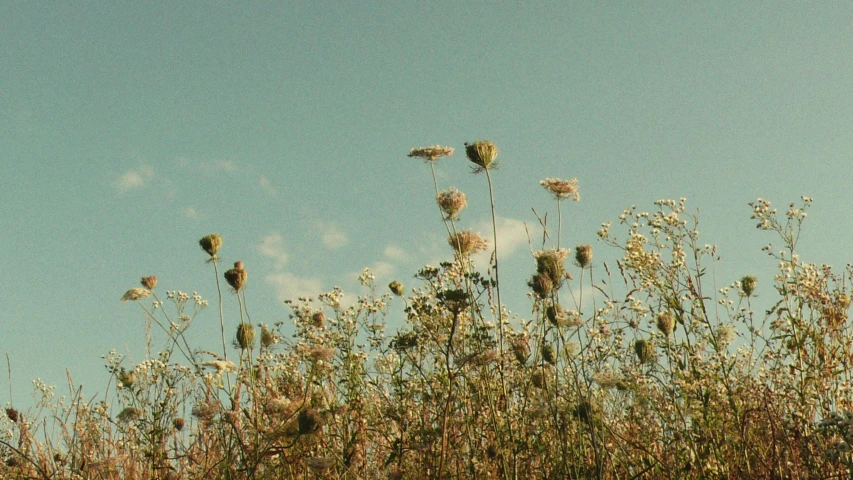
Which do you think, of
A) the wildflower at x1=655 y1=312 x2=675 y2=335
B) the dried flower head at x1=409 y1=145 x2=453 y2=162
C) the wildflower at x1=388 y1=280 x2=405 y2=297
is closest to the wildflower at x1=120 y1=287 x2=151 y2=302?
the wildflower at x1=388 y1=280 x2=405 y2=297

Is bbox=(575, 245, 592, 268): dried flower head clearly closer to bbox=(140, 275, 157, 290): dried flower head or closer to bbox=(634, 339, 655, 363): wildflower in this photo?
bbox=(634, 339, 655, 363): wildflower

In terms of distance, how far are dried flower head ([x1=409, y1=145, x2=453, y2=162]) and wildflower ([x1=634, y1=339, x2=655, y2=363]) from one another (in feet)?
6.03

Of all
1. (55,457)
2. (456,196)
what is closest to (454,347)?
(456,196)

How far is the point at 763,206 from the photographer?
5324 millimetres

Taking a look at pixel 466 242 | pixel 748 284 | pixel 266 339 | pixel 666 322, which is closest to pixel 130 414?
pixel 266 339

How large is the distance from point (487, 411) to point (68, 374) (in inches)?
135

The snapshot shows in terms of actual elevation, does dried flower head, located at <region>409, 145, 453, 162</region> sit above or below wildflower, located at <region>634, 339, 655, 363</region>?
above

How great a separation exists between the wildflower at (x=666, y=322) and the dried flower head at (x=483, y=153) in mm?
1541

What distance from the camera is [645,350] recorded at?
4.84 meters

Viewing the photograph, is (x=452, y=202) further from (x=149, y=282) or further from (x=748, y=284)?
(x=149, y=282)

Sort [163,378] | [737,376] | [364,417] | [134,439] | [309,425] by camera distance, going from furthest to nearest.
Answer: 1. [134,439]
2. [163,378]
3. [364,417]
4. [737,376]
5. [309,425]

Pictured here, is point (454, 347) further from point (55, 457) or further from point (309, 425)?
point (55, 457)

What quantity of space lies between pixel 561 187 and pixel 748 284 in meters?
1.58

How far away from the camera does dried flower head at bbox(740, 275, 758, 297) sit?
543 cm
